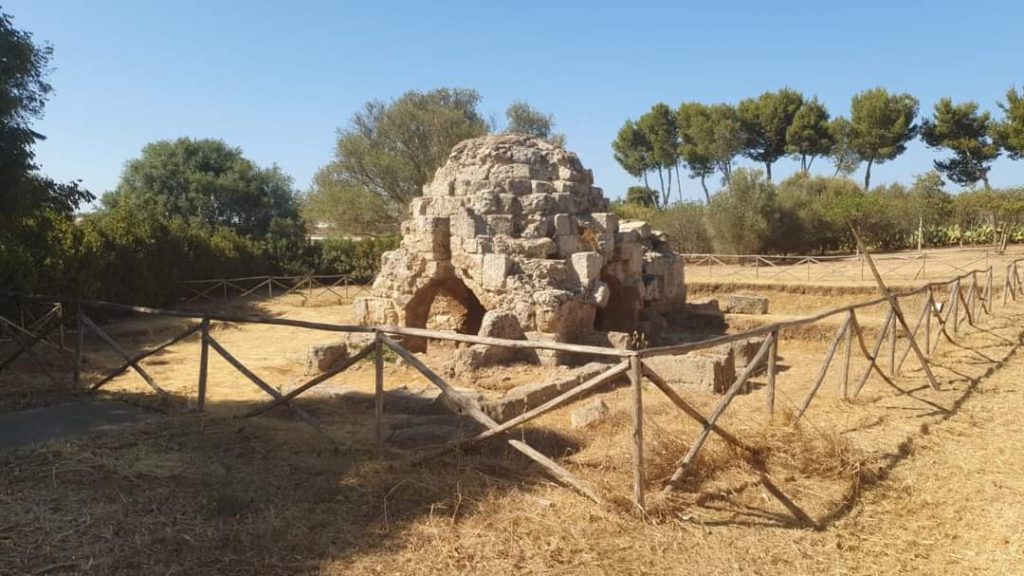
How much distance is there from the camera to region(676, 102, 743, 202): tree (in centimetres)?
4512

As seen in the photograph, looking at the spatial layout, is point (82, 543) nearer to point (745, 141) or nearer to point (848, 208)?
point (848, 208)

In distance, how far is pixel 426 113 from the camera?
35938mm

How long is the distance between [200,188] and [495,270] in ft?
73.7

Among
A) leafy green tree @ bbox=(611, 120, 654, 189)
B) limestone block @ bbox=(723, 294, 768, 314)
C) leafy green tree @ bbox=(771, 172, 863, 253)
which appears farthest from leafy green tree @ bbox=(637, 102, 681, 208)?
limestone block @ bbox=(723, 294, 768, 314)

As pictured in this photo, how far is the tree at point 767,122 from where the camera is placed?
44.3 metres

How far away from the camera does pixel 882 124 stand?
4053cm

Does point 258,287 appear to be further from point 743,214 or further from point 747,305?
point 743,214

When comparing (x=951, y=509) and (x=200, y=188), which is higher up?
(x=200, y=188)

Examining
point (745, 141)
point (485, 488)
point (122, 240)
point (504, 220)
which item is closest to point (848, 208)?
point (745, 141)

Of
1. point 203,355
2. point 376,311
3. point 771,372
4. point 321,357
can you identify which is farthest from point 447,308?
point 771,372

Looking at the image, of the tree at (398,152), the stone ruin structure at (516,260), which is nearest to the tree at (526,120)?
the tree at (398,152)

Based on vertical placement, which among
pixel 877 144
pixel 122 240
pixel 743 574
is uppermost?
pixel 877 144

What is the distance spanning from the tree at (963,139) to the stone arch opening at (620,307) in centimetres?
3365

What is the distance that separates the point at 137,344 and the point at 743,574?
13887 mm
